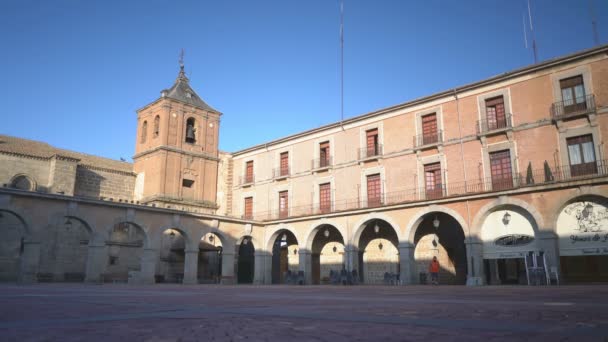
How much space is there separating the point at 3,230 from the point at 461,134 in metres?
24.3

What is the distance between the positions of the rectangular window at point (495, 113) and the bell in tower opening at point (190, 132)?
20.2 m

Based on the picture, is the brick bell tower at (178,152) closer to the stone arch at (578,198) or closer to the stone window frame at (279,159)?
the stone window frame at (279,159)

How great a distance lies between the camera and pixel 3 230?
2442 centimetres

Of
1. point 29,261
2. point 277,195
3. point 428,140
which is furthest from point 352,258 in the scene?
point 29,261

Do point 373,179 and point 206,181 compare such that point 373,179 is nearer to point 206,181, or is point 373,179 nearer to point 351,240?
point 351,240

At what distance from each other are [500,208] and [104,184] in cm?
2430

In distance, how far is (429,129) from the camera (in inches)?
902

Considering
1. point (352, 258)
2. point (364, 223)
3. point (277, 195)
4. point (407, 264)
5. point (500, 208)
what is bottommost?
point (407, 264)

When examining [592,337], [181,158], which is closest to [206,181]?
[181,158]

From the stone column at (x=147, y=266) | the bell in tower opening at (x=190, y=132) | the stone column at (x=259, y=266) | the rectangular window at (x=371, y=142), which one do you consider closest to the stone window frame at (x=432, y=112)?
the rectangular window at (x=371, y=142)

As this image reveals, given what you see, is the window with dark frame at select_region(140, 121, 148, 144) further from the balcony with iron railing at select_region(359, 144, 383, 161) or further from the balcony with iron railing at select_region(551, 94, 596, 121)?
the balcony with iron railing at select_region(551, 94, 596, 121)

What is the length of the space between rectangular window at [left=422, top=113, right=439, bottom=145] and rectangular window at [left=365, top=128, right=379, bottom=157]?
9.11 ft

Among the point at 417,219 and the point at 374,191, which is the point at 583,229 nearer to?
the point at 417,219

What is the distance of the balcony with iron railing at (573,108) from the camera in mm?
18047
